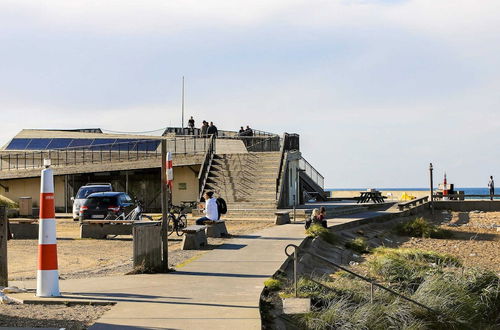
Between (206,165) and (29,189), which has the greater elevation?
(206,165)

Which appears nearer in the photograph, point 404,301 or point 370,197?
point 404,301

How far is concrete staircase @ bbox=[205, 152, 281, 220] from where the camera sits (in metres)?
Answer: 31.3

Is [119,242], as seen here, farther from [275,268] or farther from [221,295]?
[221,295]

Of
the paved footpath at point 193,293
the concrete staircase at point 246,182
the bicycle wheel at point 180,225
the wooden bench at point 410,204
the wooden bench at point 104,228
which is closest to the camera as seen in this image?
the paved footpath at point 193,293

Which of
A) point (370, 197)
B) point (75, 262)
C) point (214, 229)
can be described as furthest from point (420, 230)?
point (75, 262)

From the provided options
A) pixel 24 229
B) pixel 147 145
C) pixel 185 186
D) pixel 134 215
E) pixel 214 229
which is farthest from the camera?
pixel 147 145

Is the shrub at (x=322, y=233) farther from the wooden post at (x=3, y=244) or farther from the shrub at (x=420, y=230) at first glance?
the wooden post at (x=3, y=244)

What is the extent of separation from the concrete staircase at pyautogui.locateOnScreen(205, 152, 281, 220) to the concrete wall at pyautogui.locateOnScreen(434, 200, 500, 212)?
46.1 ft

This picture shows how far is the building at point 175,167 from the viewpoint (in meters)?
34.2

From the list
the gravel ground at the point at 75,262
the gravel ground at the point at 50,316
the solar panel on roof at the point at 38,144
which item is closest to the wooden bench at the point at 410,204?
the gravel ground at the point at 75,262

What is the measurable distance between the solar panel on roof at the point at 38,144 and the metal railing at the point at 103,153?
1349 millimetres

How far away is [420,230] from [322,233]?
382 inches

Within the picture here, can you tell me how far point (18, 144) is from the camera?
46.5 metres

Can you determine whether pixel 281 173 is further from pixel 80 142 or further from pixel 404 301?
pixel 404 301
